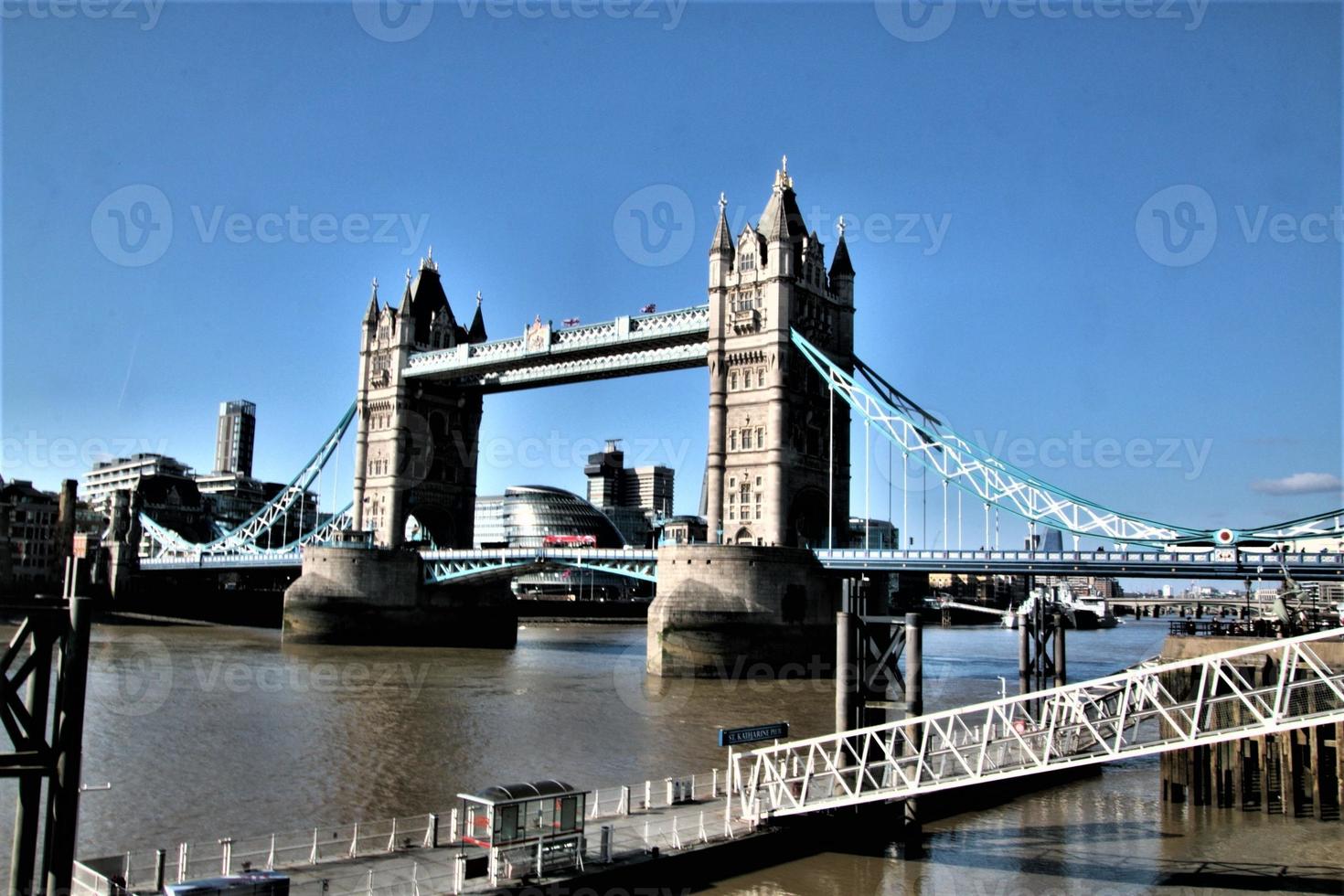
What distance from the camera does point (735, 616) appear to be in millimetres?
59156

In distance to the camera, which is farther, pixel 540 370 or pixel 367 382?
pixel 367 382

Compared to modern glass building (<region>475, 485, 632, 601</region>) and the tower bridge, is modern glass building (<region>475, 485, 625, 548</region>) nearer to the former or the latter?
modern glass building (<region>475, 485, 632, 601</region>)

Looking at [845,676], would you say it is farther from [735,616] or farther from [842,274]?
[842,274]

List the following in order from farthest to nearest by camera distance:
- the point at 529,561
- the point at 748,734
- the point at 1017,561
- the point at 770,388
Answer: the point at 529,561 < the point at 770,388 < the point at 1017,561 < the point at 748,734

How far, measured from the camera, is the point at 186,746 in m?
35.4

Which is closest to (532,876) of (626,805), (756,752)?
(626,805)

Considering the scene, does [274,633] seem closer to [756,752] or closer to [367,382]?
[367,382]

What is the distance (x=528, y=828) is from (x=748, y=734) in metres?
6.65

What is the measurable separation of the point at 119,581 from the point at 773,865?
4258 inches

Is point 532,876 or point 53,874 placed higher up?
point 53,874

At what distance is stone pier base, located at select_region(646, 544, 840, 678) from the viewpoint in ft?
193

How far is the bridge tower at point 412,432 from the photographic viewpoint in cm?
9038

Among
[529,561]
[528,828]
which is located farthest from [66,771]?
[529,561]

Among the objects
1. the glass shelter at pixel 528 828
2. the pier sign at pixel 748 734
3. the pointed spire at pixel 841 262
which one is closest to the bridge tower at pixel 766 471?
the pointed spire at pixel 841 262
